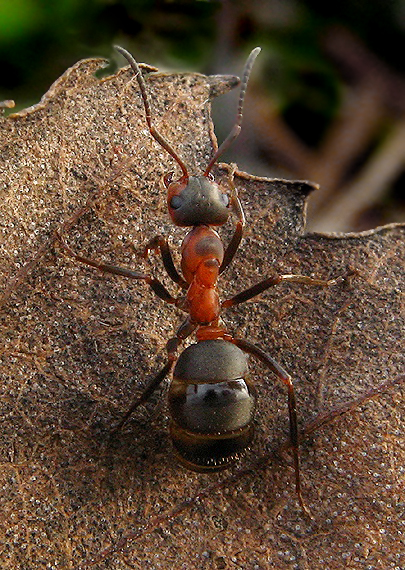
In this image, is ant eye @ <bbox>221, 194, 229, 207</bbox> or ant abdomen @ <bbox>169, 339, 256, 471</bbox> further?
ant eye @ <bbox>221, 194, 229, 207</bbox>

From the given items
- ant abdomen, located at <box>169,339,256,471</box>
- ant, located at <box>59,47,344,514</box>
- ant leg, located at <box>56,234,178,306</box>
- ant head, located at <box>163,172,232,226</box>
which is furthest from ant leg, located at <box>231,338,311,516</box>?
ant head, located at <box>163,172,232,226</box>

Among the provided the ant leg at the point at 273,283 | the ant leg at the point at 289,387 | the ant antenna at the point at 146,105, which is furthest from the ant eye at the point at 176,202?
the ant leg at the point at 289,387

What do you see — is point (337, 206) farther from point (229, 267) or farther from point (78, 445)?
point (78, 445)

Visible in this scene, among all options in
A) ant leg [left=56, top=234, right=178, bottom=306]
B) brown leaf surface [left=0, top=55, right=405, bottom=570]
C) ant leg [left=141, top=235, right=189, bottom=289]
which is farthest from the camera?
ant leg [left=141, top=235, right=189, bottom=289]

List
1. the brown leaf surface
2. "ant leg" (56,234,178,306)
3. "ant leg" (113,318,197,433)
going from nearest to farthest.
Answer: the brown leaf surface, "ant leg" (113,318,197,433), "ant leg" (56,234,178,306)

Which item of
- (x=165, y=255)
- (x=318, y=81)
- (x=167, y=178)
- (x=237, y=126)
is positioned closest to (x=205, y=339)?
(x=165, y=255)

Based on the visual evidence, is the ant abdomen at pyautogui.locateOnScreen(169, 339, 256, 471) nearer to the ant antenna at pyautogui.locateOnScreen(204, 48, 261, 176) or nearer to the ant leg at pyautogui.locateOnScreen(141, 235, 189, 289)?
the ant leg at pyautogui.locateOnScreen(141, 235, 189, 289)

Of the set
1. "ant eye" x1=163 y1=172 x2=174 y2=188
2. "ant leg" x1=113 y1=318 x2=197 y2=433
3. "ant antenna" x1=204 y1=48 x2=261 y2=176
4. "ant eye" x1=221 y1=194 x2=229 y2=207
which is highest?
"ant antenna" x1=204 y1=48 x2=261 y2=176
